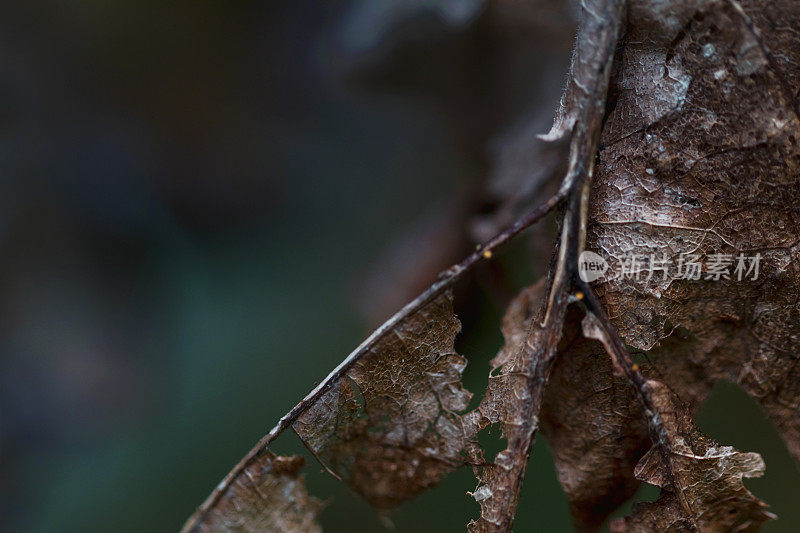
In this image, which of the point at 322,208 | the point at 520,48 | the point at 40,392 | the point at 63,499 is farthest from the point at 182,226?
the point at 520,48

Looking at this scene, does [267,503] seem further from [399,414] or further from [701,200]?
[701,200]

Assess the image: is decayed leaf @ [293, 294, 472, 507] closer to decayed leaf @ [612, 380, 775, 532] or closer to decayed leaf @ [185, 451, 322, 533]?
decayed leaf @ [185, 451, 322, 533]

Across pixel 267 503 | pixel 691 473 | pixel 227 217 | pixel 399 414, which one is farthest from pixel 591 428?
pixel 227 217

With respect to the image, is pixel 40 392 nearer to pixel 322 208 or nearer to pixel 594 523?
pixel 322 208

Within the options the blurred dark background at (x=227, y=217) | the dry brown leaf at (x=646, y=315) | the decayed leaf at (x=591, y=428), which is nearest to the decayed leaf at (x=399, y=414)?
the dry brown leaf at (x=646, y=315)

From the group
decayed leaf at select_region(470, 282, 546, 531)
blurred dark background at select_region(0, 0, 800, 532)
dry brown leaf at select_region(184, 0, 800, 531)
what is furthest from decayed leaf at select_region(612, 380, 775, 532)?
blurred dark background at select_region(0, 0, 800, 532)
